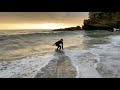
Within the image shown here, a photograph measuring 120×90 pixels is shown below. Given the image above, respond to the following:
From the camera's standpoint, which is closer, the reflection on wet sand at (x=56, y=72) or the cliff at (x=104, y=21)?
the reflection on wet sand at (x=56, y=72)

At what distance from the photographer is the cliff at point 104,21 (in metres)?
26.5

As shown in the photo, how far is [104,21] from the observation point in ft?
88.8

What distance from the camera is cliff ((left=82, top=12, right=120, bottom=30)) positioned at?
26462mm

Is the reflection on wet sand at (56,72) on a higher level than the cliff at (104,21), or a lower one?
lower

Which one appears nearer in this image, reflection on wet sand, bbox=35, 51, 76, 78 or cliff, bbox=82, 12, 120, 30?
reflection on wet sand, bbox=35, 51, 76, 78

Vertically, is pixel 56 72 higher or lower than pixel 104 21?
lower

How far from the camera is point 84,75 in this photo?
3930 millimetres

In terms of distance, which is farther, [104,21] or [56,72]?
[104,21]

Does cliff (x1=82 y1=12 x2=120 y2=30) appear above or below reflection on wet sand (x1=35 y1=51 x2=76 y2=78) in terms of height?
above
